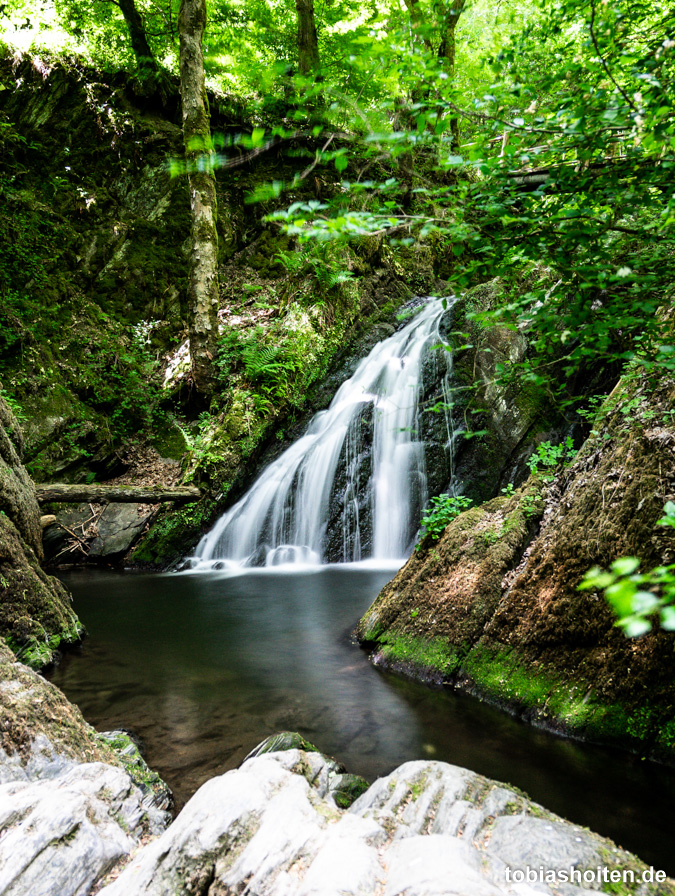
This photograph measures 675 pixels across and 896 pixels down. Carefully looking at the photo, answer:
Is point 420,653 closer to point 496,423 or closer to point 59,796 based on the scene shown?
point 59,796

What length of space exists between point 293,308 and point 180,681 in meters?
9.37

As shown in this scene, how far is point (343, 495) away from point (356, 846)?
27.6ft

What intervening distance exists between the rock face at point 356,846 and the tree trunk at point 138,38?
59.9ft

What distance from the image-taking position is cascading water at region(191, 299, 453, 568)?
373 inches

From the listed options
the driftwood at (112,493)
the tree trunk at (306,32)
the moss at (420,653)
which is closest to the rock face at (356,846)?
the moss at (420,653)

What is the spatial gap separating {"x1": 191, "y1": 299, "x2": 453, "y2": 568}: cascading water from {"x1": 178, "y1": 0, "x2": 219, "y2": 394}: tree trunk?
9.39ft

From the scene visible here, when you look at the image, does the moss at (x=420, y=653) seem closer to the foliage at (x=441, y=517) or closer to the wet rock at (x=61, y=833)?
the foliage at (x=441, y=517)

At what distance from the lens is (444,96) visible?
2088 mm

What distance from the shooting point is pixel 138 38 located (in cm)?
1448

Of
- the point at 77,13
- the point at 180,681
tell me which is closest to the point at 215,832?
the point at 180,681

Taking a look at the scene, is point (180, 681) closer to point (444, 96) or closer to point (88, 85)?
point (444, 96)

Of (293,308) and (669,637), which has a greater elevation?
(293,308)

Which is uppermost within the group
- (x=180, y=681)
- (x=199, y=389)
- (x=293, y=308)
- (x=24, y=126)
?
(x=24, y=126)

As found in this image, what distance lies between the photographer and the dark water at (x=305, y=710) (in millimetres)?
2756
